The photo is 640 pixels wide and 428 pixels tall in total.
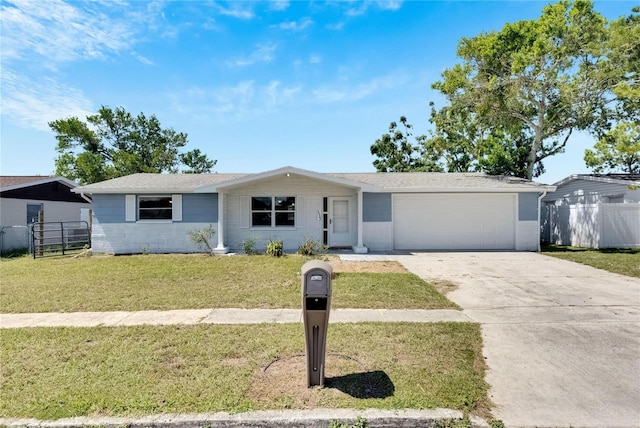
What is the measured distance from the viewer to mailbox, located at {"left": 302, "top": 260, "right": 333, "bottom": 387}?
10.2 feet

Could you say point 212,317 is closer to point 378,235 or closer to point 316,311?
point 316,311

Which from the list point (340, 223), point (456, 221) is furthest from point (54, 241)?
point (456, 221)

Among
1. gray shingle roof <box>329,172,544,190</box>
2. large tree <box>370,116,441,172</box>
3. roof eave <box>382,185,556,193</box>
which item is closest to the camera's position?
roof eave <box>382,185,556,193</box>

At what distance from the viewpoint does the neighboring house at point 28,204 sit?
16422 millimetres

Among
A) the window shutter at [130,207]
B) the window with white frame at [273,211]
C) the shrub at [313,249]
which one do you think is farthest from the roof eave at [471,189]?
the window shutter at [130,207]

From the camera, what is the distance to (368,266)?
413 inches

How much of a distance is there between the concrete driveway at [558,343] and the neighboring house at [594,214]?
7.33 m

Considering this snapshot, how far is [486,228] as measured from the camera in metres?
14.5

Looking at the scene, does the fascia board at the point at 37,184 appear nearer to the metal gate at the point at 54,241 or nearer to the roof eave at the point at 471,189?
the metal gate at the point at 54,241

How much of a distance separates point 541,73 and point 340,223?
15.3 meters

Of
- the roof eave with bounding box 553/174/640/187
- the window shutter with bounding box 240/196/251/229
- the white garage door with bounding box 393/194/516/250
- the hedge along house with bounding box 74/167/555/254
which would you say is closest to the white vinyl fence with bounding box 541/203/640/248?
the roof eave with bounding box 553/174/640/187

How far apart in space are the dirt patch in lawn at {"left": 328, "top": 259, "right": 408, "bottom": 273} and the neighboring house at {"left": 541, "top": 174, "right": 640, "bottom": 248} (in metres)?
10.2

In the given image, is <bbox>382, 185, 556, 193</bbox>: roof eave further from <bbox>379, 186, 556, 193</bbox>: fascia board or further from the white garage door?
the white garage door

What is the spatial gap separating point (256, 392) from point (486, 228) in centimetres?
1379
